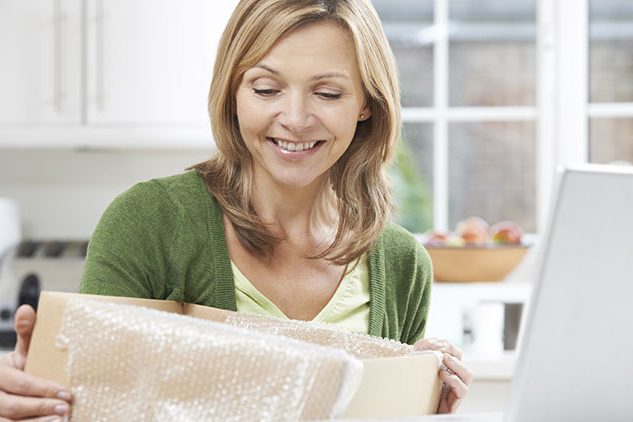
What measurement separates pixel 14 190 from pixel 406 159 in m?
1.27

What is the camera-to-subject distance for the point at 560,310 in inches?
32.9

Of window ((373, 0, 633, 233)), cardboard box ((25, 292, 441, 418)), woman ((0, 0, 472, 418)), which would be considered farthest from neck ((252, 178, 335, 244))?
window ((373, 0, 633, 233))

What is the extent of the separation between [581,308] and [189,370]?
1.12ft

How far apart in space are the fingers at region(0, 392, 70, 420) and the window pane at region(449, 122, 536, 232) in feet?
8.00

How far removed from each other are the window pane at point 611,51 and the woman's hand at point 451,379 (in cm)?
227

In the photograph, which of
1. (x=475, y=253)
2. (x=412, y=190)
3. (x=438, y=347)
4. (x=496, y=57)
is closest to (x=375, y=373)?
(x=438, y=347)

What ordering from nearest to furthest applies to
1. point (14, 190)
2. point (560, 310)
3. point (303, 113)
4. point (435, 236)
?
point (560, 310), point (303, 113), point (435, 236), point (14, 190)

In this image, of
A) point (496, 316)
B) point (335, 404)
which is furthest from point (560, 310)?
point (496, 316)

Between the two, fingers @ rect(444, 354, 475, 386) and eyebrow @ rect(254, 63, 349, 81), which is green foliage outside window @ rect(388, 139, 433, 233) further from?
fingers @ rect(444, 354, 475, 386)

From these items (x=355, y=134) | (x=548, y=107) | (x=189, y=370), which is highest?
(x=548, y=107)

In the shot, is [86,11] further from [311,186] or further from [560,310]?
[560,310]

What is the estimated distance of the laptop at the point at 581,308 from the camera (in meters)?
0.82

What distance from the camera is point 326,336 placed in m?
1.16

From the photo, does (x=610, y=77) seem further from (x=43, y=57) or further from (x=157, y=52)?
(x=43, y=57)
